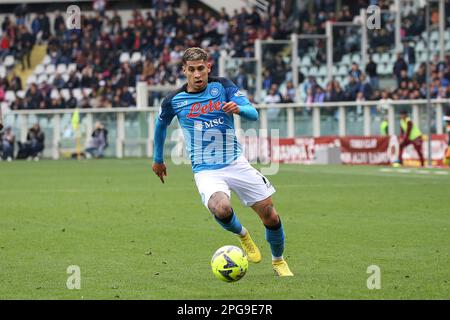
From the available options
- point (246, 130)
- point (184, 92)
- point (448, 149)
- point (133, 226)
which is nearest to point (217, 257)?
point (184, 92)

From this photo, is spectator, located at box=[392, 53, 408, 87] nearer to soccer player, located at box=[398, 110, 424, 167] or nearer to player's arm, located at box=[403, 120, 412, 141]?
soccer player, located at box=[398, 110, 424, 167]

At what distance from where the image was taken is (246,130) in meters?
40.2

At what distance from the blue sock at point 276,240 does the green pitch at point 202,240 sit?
0.72 ft

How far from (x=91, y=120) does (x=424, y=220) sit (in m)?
30.7

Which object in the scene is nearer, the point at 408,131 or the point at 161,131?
the point at 161,131

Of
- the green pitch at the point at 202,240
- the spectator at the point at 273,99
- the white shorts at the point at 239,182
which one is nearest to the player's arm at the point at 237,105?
the white shorts at the point at 239,182

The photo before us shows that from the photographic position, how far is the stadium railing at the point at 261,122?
35.5 meters

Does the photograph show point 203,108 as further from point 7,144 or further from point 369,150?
point 7,144

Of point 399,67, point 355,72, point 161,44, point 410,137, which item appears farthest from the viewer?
point 161,44

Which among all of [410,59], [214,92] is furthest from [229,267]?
[410,59]

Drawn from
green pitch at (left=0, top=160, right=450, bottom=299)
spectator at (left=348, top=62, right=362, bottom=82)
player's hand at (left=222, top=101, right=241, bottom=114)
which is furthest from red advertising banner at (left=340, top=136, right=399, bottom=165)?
player's hand at (left=222, top=101, right=241, bottom=114)

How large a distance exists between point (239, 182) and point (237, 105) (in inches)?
31.7

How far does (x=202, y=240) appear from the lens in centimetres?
1402

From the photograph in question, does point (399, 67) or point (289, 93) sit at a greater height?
point (399, 67)
